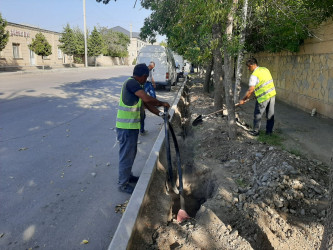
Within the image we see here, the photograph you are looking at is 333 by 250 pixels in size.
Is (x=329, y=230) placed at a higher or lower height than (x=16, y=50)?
lower

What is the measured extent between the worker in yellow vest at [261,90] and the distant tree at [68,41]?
35.9 metres

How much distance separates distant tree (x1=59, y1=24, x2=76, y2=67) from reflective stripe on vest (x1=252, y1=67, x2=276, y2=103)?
118 feet

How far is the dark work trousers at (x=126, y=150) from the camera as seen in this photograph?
4109 millimetres

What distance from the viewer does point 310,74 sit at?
951 centimetres

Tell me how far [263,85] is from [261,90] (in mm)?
123

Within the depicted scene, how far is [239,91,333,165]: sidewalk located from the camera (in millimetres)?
5478

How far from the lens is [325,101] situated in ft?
27.9

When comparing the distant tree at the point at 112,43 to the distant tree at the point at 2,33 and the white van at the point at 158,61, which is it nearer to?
the distant tree at the point at 2,33

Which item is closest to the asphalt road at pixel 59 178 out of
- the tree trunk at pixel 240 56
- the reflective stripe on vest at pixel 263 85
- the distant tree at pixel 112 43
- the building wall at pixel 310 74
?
the tree trunk at pixel 240 56

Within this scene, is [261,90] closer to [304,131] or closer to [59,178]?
[304,131]

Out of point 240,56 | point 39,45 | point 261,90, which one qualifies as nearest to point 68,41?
point 39,45

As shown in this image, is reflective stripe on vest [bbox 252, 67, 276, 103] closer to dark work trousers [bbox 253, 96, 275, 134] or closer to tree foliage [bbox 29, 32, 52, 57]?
dark work trousers [bbox 253, 96, 275, 134]

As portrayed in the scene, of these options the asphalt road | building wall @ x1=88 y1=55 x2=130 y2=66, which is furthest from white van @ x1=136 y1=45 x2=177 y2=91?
building wall @ x1=88 y1=55 x2=130 y2=66

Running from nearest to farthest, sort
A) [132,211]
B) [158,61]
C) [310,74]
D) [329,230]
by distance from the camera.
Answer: [329,230], [132,211], [310,74], [158,61]
